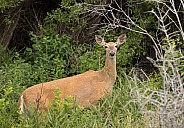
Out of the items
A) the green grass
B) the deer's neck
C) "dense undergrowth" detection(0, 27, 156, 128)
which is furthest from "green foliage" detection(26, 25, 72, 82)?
the deer's neck

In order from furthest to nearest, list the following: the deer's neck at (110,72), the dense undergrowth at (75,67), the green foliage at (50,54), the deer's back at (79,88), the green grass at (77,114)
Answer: the green foliage at (50,54) → the deer's neck at (110,72) → the deer's back at (79,88) → the dense undergrowth at (75,67) → the green grass at (77,114)

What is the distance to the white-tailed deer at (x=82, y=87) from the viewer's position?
25.7 feet

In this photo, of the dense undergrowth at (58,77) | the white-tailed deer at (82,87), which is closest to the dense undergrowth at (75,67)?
the dense undergrowth at (58,77)

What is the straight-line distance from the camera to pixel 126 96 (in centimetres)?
815

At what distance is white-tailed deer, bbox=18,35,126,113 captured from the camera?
7.84 m

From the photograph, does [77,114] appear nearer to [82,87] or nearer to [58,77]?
[82,87]

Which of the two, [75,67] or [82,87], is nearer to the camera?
[82,87]

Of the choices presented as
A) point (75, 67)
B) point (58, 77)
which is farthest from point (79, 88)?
point (75, 67)

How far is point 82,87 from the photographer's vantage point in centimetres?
843

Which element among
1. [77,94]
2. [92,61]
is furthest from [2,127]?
[92,61]

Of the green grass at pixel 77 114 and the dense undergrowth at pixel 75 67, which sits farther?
the dense undergrowth at pixel 75 67

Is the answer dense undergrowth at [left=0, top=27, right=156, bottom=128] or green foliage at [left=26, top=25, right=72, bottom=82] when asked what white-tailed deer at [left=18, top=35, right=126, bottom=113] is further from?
green foliage at [left=26, top=25, right=72, bottom=82]

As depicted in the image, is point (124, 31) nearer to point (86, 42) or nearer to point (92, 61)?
point (86, 42)

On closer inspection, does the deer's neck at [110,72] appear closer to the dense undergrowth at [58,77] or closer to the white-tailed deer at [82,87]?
the white-tailed deer at [82,87]
